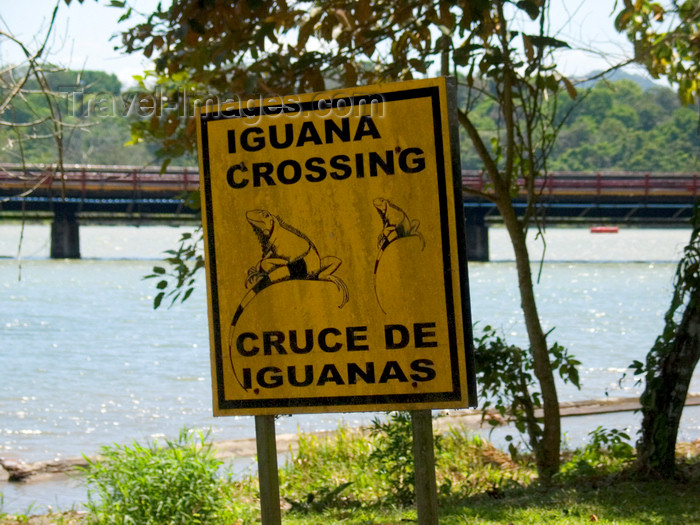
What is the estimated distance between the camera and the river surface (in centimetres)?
1066

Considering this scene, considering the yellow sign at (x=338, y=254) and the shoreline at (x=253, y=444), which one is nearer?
the yellow sign at (x=338, y=254)

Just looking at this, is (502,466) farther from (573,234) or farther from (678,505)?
(573,234)

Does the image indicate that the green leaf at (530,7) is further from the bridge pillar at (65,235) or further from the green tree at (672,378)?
the bridge pillar at (65,235)

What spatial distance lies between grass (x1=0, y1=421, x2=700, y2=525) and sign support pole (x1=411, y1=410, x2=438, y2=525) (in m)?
2.09

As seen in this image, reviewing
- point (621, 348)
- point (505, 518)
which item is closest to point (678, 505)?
point (505, 518)

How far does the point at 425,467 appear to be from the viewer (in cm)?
301

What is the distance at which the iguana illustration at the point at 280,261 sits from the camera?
2924 millimetres

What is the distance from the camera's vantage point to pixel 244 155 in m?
3.00

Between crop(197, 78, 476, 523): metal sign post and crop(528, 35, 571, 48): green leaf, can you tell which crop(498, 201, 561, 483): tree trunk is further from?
crop(197, 78, 476, 523): metal sign post

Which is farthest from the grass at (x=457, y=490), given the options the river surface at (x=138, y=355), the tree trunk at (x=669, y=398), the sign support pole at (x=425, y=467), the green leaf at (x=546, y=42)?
the green leaf at (x=546, y=42)

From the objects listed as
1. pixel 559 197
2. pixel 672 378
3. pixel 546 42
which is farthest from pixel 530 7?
pixel 559 197

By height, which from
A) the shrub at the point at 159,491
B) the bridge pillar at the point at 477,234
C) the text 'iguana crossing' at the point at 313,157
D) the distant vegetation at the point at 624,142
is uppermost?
the distant vegetation at the point at 624,142

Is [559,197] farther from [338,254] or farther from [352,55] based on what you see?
[338,254]

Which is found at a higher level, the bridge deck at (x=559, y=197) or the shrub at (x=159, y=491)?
the bridge deck at (x=559, y=197)
